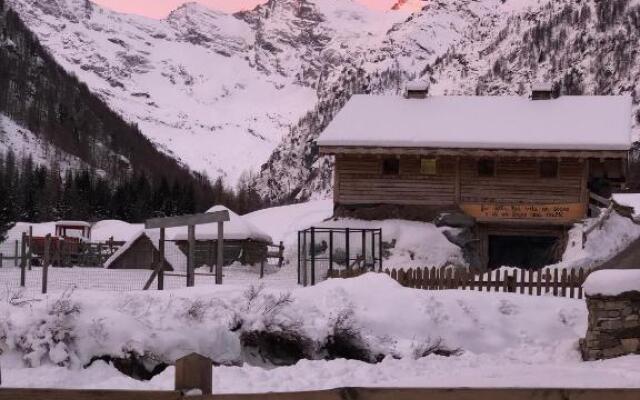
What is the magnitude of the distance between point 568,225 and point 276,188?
16939 centimetres

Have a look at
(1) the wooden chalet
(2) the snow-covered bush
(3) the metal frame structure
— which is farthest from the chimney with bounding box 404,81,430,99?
(2) the snow-covered bush

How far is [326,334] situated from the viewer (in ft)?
40.9

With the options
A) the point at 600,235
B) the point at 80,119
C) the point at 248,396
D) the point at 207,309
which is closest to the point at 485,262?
the point at 600,235

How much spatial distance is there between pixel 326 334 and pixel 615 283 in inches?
158

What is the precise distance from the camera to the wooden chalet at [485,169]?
94.9ft

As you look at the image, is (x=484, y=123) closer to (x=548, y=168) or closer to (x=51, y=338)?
(x=548, y=168)

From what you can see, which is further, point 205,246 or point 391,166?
point 205,246

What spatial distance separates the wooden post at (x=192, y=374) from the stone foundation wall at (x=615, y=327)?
886 centimetres

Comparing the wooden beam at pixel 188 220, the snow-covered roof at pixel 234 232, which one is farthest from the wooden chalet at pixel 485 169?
the wooden beam at pixel 188 220


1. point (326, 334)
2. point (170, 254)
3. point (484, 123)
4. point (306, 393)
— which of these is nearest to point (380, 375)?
point (326, 334)

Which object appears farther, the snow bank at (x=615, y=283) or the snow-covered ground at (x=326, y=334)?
the snow bank at (x=615, y=283)

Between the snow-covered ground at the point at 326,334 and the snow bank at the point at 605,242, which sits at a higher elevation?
the snow bank at the point at 605,242

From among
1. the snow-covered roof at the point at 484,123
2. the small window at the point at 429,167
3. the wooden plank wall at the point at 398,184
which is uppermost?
the snow-covered roof at the point at 484,123

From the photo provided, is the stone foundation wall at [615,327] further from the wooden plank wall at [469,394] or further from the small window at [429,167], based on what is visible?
the small window at [429,167]
